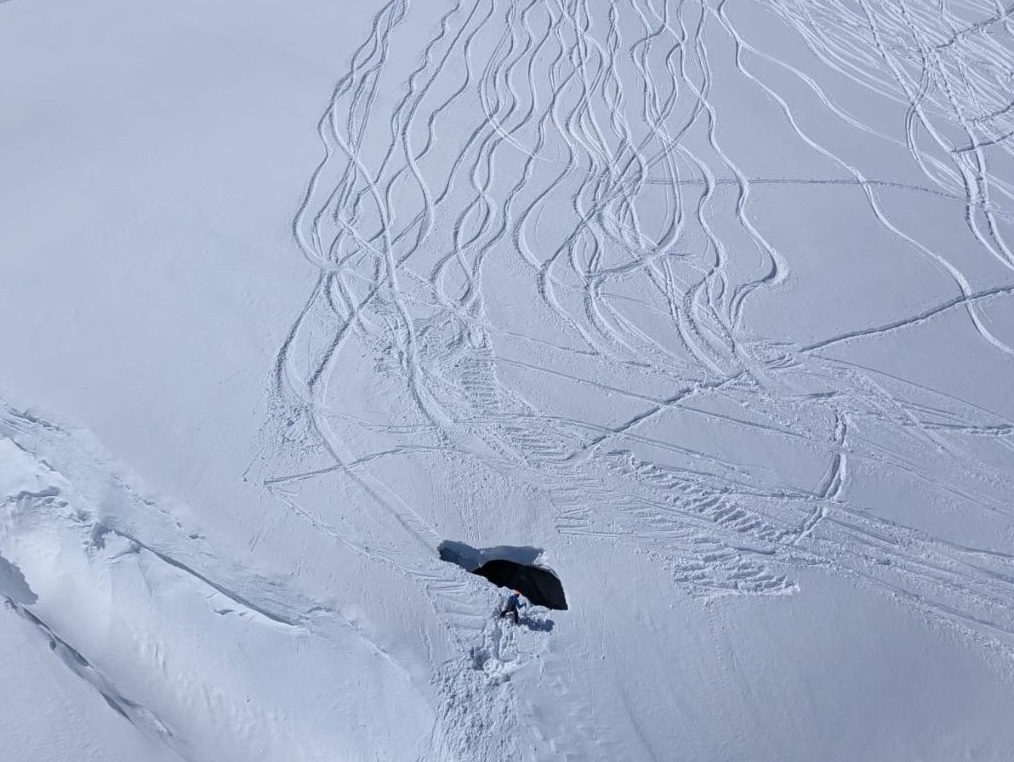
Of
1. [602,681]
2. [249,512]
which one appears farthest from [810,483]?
[249,512]

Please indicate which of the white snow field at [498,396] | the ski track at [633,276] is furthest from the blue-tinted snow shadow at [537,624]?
the ski track at [633,276]

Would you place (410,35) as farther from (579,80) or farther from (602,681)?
(602,681)

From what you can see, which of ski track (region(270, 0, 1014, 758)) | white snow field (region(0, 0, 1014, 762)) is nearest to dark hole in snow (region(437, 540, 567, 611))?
Answer: white snow field (region(0, 0, 1014, 762))

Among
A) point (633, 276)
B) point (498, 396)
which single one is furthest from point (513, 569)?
point (633, 276)

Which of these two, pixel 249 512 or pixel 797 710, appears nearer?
pixel 797 710

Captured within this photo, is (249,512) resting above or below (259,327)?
below

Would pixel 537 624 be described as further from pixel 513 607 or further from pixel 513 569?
pixel 513 569
